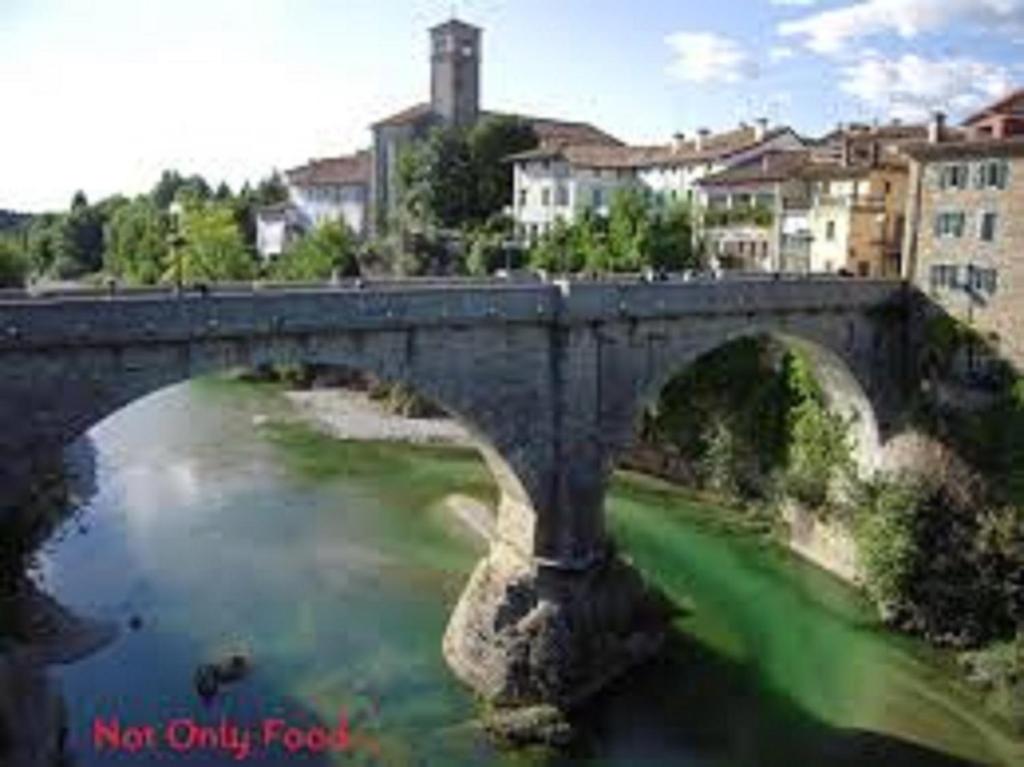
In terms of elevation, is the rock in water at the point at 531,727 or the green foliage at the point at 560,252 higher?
the green foliage at the point at 560,252

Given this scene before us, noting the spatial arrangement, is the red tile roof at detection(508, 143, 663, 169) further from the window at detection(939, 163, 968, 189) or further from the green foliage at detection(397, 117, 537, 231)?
the window at detection(939, 163, 968, 189)

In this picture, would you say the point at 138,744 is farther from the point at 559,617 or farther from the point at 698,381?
the point at 698,381

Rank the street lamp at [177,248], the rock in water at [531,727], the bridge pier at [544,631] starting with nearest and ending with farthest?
the street lamp at [177,248] → the rock in water at [531,727] → the bridge pier at [544,631]

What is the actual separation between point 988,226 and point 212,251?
54.4 meters

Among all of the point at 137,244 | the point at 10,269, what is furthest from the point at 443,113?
the point at 10,269

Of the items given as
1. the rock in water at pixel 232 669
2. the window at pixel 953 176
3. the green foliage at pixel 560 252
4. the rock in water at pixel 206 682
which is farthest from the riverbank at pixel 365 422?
the rock in water at pixel 206 682

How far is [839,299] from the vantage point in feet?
132

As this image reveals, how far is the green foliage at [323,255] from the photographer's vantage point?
76.3 m

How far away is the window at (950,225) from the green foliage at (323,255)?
4159 centimetres

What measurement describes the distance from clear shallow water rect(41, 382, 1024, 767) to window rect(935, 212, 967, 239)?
1221 cm

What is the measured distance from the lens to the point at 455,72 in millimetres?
89375

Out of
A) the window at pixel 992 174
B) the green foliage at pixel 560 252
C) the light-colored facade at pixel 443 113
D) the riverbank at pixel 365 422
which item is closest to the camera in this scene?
the window at pixel 992 174

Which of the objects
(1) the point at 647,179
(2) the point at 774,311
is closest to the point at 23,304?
(2) the point at 774,311

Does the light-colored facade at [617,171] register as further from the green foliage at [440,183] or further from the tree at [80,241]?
the tree at [80,241]
